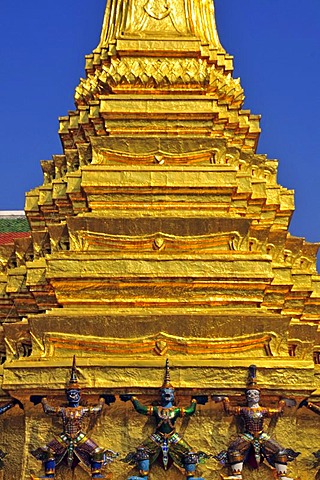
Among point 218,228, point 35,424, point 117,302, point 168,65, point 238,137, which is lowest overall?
point 35,424

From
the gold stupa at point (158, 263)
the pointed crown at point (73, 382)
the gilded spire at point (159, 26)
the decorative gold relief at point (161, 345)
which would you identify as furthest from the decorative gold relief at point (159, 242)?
the gilded spire at point (159, 26)

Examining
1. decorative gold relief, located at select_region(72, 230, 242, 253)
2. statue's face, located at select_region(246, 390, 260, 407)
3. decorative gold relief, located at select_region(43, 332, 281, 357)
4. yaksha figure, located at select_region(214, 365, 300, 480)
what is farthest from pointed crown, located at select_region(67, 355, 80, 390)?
decorative gold relief, located at select_region(72, 230, 242, 253)

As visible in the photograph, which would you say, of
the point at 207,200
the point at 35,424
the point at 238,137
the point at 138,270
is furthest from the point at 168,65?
the point at 35,424

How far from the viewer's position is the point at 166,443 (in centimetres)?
1415

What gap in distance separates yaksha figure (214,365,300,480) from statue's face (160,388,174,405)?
0.69m

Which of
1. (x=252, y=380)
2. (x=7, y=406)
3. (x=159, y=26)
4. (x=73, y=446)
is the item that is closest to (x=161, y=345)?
(x=252, y=380)

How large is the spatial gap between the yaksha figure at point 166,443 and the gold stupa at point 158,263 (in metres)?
0.22

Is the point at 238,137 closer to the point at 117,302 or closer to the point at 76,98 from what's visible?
the point at 76,98

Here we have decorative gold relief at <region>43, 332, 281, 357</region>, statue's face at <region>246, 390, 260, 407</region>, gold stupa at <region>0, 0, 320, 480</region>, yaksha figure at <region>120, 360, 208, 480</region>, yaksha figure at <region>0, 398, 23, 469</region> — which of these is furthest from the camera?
decorative gold relief at <region>43, 332, 281, 357</region>

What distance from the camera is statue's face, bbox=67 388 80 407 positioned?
14.2 meters

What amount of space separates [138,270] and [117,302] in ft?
2.04

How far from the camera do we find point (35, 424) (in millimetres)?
14578

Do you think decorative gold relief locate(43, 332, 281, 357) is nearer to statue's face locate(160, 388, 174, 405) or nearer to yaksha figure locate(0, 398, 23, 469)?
yaksha figure locate(0, 398, 23, 469)

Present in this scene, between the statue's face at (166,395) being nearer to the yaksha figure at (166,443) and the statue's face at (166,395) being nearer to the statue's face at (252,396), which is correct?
the yaksha figure at (166,443)
